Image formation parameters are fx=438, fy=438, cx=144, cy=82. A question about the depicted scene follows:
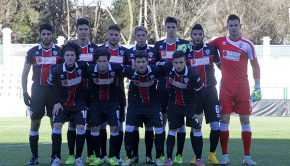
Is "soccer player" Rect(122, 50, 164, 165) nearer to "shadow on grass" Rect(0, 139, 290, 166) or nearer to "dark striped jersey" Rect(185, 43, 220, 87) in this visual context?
"shadow on grass" Rect(0, 139, 290, 166)

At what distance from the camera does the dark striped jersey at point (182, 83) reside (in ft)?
21.8

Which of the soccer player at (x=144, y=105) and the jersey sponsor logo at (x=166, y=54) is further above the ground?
the jersey sponsor logo at (x=166, y=54)

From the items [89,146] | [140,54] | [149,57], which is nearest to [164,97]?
[149,57]

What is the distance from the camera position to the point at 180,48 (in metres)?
6.95

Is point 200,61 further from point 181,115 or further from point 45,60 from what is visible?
point 45,60

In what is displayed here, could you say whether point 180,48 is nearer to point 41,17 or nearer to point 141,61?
point 141,61

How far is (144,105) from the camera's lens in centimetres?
698

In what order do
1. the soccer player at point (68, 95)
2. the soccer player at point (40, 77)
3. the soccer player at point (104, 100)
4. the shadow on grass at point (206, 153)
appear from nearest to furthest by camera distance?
the soccer player at point (68, 95) → the soccer player at point (104, 100) → the soccer player at point (40, 77) → the shadow on grass at point (206, 153)

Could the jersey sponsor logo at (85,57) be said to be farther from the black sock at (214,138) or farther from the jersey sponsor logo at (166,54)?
the black sock at (214,138)

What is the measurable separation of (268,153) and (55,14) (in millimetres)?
32548

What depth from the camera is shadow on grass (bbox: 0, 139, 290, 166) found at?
7.18 meters

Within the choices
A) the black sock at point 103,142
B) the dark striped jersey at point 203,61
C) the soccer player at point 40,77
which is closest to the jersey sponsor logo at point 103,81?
the soccer player at point 40,77

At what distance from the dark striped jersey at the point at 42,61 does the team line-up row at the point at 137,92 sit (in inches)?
0.6

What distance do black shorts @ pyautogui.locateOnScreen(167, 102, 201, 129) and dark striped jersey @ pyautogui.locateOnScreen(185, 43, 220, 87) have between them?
62cm
